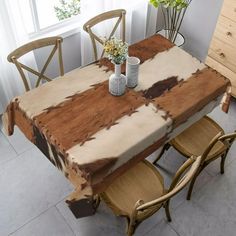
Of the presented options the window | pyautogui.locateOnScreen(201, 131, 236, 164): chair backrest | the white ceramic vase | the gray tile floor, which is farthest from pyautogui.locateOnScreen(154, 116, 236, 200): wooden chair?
A: the window

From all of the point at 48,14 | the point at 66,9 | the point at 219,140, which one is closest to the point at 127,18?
the point at 66,9

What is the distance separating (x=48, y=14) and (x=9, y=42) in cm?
58

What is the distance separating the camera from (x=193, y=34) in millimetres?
3354

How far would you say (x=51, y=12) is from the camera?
2738 mm

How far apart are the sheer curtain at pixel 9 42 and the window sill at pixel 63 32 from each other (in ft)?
0.72

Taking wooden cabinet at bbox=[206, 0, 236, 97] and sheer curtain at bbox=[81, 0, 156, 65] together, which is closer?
wooden cabinet at bbox=[206, 0, 236, 97]

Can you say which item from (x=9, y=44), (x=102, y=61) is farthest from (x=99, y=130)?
(x=9, y=44)

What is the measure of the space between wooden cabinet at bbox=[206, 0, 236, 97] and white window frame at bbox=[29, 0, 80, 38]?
1.26 m

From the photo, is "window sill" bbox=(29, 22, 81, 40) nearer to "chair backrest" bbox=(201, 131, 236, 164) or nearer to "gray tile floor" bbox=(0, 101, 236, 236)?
"gray tile floor" bbox=(0, 101, 236, 236)

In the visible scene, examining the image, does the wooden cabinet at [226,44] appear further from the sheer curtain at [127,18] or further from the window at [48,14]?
the window at [48,14]

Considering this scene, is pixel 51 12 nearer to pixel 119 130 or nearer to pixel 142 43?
pixel 142 43

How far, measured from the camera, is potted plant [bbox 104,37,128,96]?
1.64 metres

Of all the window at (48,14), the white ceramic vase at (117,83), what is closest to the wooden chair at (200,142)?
the white ceramic vase at (117,83)

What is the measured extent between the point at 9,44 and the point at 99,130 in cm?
116
